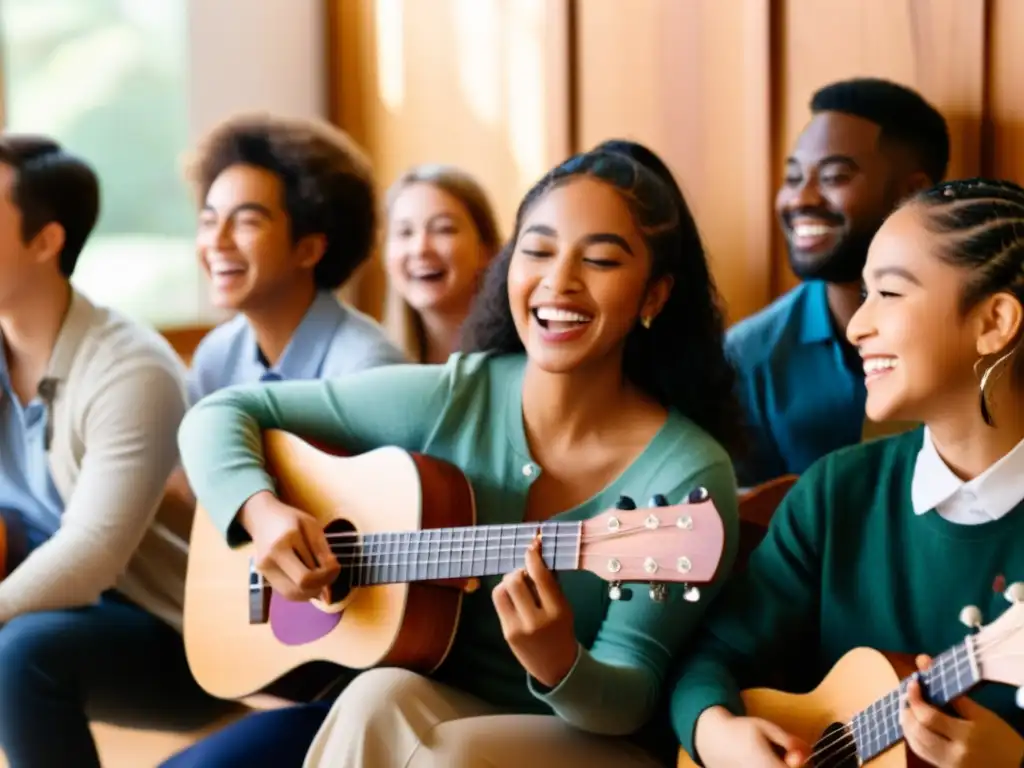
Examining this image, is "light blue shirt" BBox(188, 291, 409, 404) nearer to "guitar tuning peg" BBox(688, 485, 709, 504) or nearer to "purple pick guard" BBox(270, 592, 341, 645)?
"purple pick guard" BBox(270, 592, 341, 645)

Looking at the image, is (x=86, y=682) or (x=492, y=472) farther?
(x=86, y=682)

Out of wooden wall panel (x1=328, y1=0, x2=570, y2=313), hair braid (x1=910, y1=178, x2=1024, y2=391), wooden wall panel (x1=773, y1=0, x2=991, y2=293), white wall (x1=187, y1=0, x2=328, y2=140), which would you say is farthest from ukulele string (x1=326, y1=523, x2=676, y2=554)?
white wall (x1=187, y1=0, x2=328, y2=140)

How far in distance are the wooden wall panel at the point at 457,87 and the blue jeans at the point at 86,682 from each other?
946 millimetres

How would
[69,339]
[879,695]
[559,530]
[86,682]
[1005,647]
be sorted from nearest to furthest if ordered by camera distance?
[1005,647]
[879,695]
[559,530]
[86,682]
[69,339]

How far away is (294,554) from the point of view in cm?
126

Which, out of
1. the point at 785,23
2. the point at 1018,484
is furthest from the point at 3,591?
the point at 785,23

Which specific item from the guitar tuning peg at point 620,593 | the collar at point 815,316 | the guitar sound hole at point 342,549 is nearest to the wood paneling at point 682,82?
the collar at point 815,316

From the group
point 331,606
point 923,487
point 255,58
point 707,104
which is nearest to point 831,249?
point 707,104

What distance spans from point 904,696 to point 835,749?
118 millimetres

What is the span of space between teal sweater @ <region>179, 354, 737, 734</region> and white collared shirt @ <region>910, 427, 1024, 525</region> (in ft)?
0.64

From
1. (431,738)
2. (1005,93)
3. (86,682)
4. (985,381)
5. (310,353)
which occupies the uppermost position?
(1005,93)

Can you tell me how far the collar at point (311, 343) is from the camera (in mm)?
1667

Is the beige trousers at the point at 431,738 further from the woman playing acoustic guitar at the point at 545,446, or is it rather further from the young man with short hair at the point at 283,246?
the young man with short hair at the point at 283,246

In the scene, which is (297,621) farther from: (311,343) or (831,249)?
(831,249)
